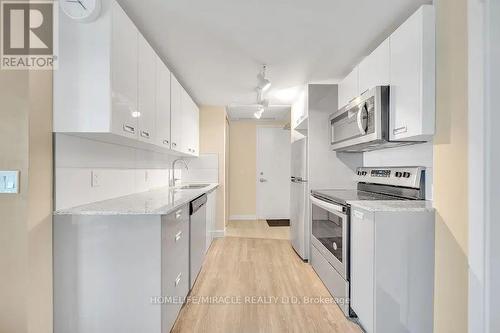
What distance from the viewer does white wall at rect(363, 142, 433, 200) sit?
195 cm

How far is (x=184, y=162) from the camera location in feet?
14.0

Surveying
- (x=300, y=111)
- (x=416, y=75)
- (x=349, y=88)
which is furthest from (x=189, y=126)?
(x=416, y=75)

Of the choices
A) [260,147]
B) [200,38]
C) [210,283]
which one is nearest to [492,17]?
[200,38]

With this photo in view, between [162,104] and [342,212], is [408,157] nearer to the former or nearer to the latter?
[342,212]

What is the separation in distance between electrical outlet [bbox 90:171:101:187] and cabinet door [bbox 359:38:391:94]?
2193mm

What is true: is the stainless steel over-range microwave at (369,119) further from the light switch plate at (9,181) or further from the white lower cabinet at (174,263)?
the light switch plate at (9,181)

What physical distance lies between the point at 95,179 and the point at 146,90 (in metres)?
0.74

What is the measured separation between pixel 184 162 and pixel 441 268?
3551 millimetres

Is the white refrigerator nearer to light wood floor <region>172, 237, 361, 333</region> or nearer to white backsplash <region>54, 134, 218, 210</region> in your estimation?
light wood floor <region>172, 237, 361, 333</region>

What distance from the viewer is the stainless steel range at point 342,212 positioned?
1994mm

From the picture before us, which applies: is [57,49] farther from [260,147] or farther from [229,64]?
[260,147]

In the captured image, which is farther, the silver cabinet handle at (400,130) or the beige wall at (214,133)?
the beige wall at (214,133)

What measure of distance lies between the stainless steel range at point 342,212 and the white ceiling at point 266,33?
44.8 inches

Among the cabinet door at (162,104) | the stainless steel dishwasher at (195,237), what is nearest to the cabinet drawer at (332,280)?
the stainless steel dishwasher at (195,237)
